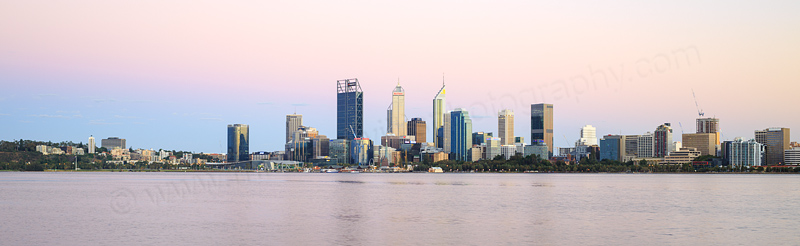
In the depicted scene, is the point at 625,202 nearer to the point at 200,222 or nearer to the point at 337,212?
the point at 337,212

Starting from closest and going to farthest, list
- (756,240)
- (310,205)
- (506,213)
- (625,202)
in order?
(756,240)
(506,213)
(310,205)
(625,202)

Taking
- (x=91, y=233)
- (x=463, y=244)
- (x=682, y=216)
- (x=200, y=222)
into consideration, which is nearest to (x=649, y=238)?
(x=463, y=244)

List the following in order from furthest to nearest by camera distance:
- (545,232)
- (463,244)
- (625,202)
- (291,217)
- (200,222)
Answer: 1. (625,202)
2. (291,217)
3. (200,222)
4. (545,232)
5. (463,244)

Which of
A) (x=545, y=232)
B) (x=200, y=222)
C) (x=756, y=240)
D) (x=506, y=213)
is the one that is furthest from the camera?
(x=506, y=213)

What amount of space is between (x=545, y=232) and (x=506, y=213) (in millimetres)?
15048

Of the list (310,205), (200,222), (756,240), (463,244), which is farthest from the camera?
(310,205)

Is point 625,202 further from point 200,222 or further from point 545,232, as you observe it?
point 200,222

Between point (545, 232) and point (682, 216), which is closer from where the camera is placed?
point (545, 232)

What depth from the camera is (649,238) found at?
45.0m

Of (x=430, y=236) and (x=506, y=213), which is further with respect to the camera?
(x=506, y=213)

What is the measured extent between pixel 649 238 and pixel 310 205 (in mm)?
37473

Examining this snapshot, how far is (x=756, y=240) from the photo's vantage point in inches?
1751

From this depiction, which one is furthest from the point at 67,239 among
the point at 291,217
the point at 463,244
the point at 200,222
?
the point at 463,244

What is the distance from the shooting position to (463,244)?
135ft
